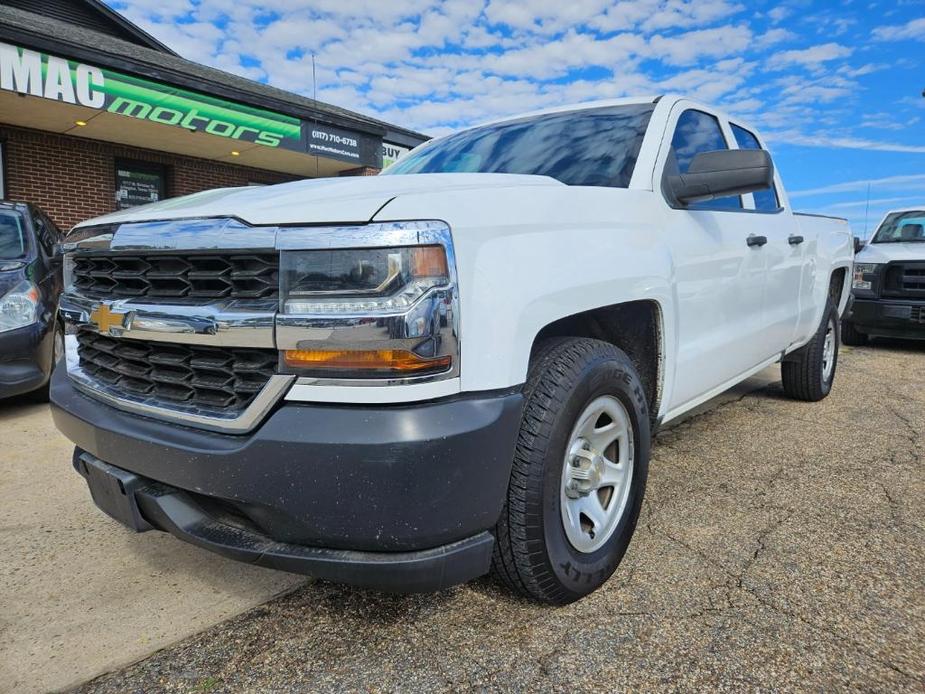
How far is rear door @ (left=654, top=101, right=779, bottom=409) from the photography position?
2.69 metres

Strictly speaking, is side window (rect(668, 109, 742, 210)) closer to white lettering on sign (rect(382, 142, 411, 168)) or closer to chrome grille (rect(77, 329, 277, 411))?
chrome grille (rect(77, 329, 277, 411))

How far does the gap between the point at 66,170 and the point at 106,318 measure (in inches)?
401

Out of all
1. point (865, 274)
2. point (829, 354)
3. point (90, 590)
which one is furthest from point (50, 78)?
point (865, 274)

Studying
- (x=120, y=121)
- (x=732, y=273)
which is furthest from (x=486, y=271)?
(x=120, y=121)

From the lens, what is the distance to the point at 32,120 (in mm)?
9445

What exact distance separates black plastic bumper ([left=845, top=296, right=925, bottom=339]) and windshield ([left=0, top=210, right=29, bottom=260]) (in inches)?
316

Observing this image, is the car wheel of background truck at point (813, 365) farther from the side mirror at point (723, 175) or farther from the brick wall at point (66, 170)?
the brick wall at point (66, 170)

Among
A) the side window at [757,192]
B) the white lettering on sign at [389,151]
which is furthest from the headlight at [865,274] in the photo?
the white lettering on sign at [389,151]

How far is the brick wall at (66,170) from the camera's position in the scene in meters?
9.91

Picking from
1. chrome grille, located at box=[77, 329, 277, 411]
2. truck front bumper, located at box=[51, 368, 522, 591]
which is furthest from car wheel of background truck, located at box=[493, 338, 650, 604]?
chrome grille, located at box=[77, 329, 277, 411]

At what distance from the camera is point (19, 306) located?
4.60m

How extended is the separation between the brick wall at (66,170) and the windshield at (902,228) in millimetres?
11073

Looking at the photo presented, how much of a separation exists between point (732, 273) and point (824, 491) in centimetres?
111

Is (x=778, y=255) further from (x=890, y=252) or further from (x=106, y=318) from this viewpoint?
(x=890, y=252)
